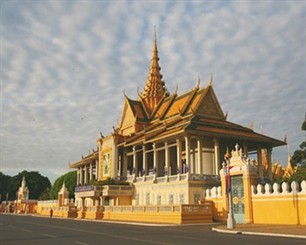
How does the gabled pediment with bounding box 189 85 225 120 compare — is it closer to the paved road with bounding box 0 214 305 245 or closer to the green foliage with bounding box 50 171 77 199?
the paved road with bounding box 0 214 305 245

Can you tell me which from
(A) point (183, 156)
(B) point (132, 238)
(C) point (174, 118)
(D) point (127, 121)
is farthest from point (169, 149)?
(B) point (132, 238)

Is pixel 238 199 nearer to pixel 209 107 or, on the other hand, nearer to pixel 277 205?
pixel 277 205

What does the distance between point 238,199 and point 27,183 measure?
8809 centimetres

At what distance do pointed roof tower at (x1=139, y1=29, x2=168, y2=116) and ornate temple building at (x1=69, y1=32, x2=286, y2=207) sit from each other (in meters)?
0.14

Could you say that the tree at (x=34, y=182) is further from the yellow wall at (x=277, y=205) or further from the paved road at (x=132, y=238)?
the paved road at (x=132, y=238)

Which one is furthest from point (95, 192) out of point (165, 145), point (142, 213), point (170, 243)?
point (170, 243)

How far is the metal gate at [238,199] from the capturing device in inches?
1037

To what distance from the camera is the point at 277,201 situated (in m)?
24.0

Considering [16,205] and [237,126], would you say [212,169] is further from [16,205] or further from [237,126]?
[16,205]

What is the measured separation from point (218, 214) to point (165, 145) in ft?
43.4

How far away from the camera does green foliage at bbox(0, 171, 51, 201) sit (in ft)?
347

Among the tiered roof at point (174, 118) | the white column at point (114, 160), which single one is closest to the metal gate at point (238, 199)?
the tiered roof at point (174, 118)

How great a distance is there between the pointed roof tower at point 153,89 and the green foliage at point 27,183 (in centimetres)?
5876

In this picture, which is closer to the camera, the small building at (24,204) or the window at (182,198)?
the window at (182,198)
